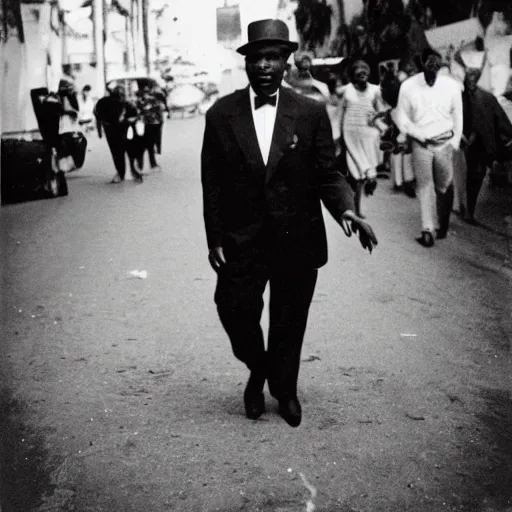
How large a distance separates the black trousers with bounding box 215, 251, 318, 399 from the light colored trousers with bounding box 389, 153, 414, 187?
6.74 m

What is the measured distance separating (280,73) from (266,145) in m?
0.30

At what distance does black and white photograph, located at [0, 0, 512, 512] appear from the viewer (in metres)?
3.41

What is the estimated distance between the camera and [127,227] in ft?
29.0

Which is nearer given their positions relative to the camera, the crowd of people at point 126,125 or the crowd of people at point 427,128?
the crowd of people at point 427,128

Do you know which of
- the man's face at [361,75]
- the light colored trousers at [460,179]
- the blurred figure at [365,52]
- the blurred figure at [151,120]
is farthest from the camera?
the blurred figure at [151,120]

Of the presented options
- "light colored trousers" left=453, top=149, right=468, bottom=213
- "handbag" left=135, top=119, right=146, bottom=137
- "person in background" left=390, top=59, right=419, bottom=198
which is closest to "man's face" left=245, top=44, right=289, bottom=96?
"person in background" left=390, top=59, right=419, bottom=198

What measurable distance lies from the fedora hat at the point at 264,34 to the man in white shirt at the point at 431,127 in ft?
12.9

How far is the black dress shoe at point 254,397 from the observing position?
3889mm

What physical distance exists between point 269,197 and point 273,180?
0.07 m

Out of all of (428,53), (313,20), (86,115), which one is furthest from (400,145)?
(86,115)

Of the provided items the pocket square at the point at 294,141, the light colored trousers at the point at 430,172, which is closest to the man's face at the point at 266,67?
the pocket square at the point at 294,141

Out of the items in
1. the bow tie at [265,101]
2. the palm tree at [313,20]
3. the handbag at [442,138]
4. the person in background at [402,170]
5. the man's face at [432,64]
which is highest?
the palm tree at [313,20]

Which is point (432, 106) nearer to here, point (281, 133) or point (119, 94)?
point (281, 133)

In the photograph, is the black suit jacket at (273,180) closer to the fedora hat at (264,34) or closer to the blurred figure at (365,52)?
the fedora hat at (264,34)
